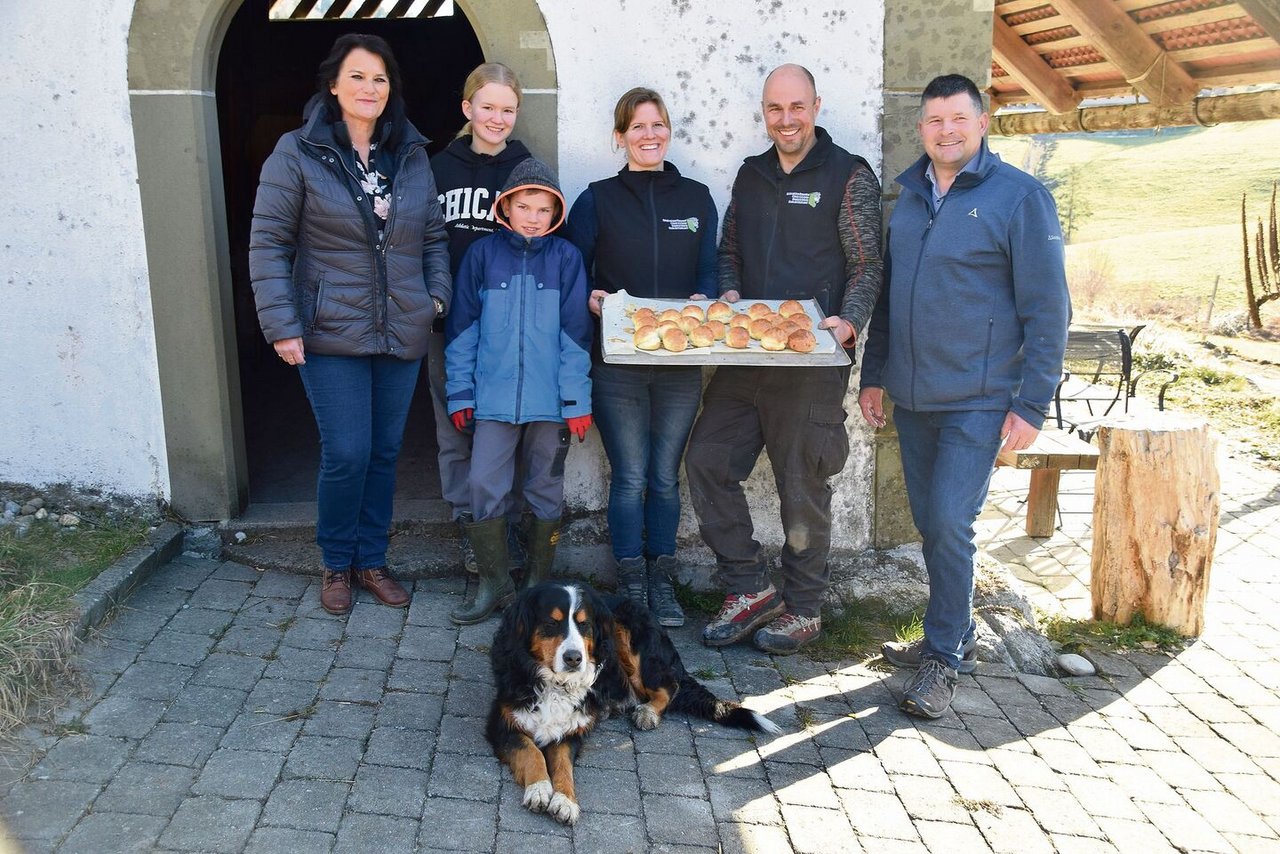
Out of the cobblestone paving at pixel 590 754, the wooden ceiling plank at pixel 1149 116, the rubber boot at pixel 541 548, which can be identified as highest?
the wooden ceiling plank at pixel 1149 116

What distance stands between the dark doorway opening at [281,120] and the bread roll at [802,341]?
2.91m

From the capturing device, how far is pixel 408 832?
319 centimetres

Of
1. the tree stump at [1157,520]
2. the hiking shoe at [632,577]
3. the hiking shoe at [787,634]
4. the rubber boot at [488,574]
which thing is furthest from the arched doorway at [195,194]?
the tree stump at [1157,520]

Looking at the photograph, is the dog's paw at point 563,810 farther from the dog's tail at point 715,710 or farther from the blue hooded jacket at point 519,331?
the blue hooded jacket at point 519,331

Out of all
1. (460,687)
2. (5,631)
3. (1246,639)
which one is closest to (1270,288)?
(1246,639)

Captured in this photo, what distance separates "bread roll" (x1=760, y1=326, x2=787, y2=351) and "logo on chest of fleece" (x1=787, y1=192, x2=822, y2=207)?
0.65m

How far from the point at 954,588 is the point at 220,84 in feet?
28.6

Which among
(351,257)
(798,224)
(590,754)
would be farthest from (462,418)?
(798,224)

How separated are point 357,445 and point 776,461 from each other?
1.86 m

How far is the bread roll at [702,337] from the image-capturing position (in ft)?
13.3

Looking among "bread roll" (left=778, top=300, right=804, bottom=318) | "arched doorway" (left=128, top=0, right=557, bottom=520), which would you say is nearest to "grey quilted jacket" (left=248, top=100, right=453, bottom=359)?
"arched doorway" (left=128, top=0, right=557, bottom=520)

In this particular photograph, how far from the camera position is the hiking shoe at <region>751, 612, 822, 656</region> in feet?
15.0

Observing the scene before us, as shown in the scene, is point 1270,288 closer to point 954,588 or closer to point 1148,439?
point 1148,439

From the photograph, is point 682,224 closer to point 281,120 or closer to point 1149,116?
point 1149,116
